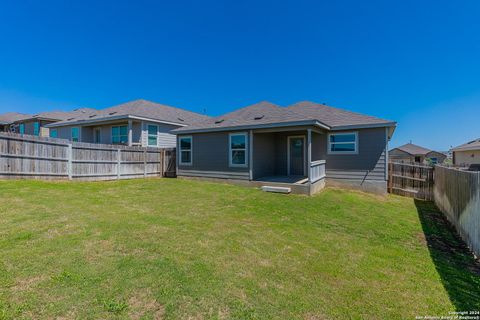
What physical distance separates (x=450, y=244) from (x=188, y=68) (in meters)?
23.3

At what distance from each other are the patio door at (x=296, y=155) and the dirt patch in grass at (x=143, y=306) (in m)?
11.0

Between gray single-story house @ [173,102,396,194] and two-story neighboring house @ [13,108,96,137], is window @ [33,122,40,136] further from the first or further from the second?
gray single-story house @ [173,102,396,194]

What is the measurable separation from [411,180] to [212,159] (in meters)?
10.1

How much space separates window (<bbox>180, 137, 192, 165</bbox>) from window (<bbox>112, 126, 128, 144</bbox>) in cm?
571

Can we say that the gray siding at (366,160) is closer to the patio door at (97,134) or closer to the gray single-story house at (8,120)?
the patio door at (97,134)

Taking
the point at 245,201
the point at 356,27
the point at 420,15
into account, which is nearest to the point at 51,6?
the point at 245,201

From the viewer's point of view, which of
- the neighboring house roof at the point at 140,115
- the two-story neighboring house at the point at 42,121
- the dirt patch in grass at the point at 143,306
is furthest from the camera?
the two-story neighboring house at the point at 42,121

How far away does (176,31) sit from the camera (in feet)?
56.8

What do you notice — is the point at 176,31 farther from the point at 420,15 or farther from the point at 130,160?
the point at 420,15

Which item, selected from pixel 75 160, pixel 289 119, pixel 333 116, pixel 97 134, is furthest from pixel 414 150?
pixel 75 160

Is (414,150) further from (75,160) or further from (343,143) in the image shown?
(75,160)

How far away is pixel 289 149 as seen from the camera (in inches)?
504

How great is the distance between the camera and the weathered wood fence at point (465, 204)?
4270 mm

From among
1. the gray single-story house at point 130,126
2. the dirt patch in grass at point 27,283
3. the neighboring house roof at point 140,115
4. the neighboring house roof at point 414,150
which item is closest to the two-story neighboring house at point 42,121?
the gray single-story house at point 130,126
